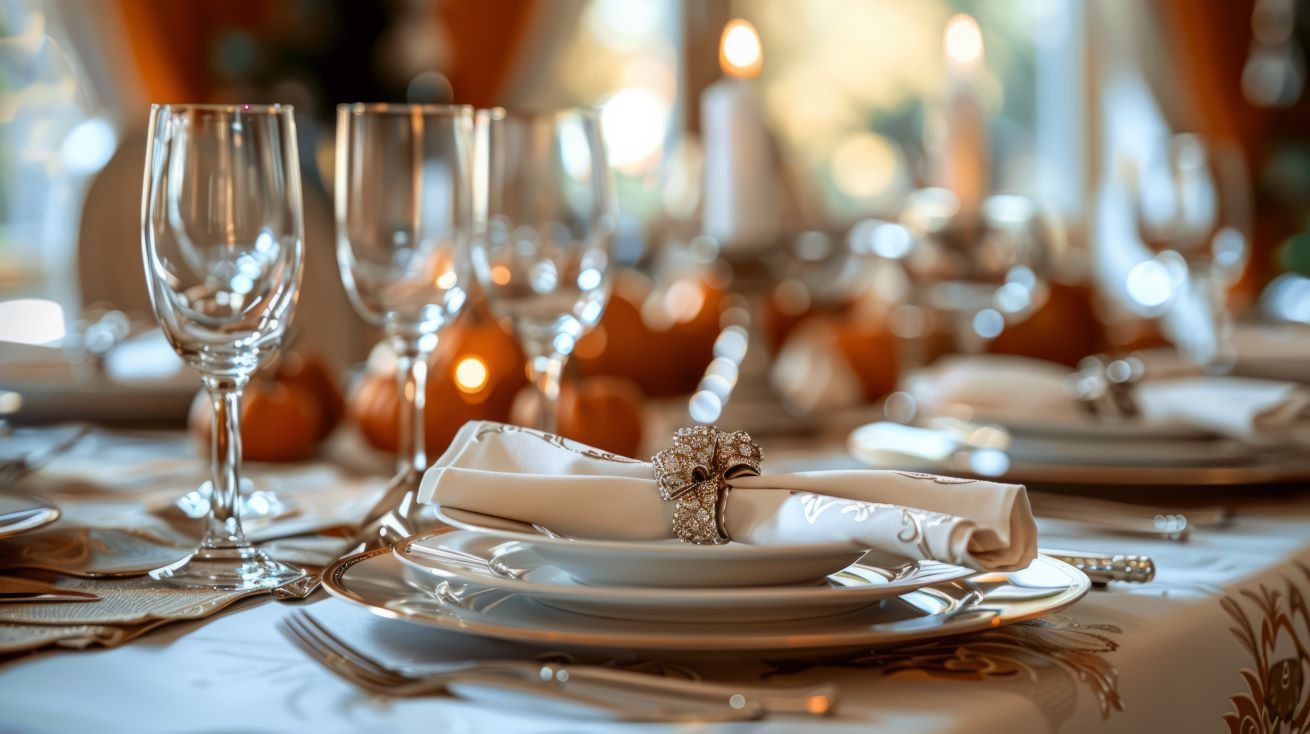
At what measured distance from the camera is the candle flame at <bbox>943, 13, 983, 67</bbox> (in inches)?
62.3

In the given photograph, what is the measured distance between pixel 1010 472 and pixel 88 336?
879 millimetres

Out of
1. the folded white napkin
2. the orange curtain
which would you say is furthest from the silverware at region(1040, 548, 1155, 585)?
the orange curtain

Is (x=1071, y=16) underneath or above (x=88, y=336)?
above

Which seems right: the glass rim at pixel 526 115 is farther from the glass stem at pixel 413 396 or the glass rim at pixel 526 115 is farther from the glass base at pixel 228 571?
the glass base at pixel 228 571

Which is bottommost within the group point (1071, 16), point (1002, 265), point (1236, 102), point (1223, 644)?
point (1223, 644)

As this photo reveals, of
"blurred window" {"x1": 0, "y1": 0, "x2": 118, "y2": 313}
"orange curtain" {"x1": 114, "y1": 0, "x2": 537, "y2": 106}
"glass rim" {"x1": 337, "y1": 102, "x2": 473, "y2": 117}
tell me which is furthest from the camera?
"orange curtain" {"x1": 114, "y1": 0, "x2": 537, "y2": 106}

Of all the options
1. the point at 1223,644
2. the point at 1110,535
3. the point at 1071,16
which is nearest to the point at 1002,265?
the point at 1110,535

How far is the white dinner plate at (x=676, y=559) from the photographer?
53 centimetres

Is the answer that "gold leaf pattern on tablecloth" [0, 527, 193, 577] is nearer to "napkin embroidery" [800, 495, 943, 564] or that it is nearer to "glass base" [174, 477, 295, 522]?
"glass base" [174, 477, 295, 522]

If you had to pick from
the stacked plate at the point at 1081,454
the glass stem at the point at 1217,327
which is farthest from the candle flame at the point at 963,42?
the stacked plate at the point at 1081,454

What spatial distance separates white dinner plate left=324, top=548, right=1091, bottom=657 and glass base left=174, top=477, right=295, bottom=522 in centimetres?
25

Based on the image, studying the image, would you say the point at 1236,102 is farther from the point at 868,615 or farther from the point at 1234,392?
the point at 868,615

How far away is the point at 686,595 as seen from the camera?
512 millimetres

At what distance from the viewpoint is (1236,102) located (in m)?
6.87
